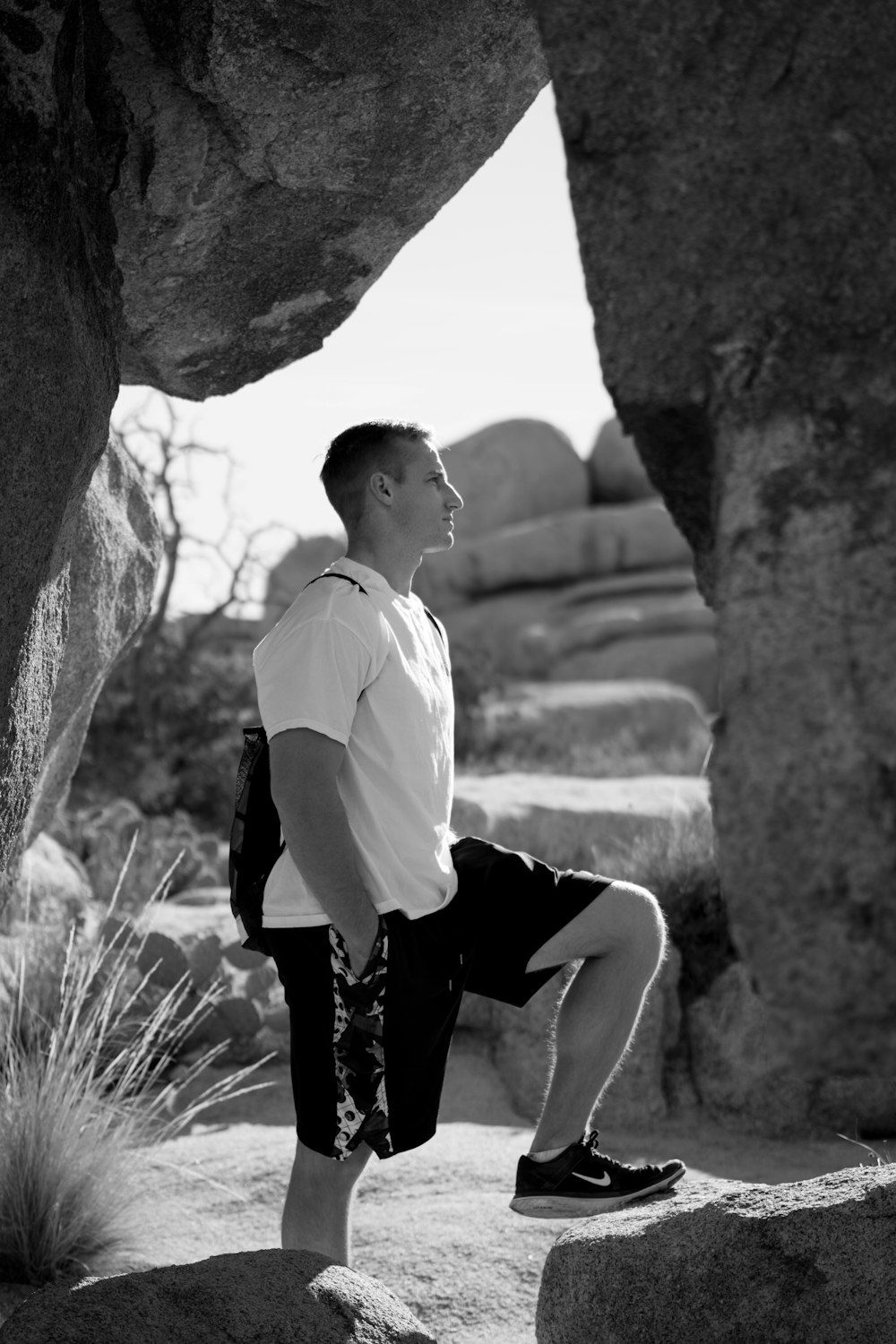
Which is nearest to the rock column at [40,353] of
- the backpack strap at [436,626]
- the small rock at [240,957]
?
the backpack strap at [436,626]

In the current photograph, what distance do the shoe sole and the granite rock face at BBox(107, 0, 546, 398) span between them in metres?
1.98

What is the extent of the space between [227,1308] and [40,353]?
1605mm

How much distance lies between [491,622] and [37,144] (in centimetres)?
2116

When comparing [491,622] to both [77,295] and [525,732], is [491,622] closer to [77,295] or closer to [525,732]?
[525,732]

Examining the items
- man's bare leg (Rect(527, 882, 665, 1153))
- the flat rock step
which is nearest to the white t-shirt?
man's bare leg (Rect(527, 882, 665, 1153))

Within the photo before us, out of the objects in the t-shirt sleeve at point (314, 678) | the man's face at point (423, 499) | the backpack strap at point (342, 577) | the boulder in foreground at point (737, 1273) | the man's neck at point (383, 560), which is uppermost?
the man's face at point (423, 499)

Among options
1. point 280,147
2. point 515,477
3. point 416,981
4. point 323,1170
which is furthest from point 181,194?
point 515,477

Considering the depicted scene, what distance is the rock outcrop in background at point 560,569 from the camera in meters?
21.7

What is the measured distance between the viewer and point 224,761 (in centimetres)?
1125

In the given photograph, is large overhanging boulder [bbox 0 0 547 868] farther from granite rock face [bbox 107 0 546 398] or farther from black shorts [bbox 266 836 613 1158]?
black shorts [bbox 266 836 613 1158]

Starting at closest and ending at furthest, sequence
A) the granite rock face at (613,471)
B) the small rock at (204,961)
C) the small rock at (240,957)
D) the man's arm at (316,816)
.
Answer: the man's arm at (316,816) → the small rock at (204,961) → the small rock at (240,957) → the granite rock face at (613,471)

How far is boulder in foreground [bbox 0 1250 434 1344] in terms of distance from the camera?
2.47 metres

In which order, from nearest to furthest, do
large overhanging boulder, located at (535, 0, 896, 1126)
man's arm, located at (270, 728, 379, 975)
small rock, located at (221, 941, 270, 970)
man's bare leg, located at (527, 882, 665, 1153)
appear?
large overhanging boulder, located at (535, 0, 896, 1126)
man's arm, located at (270, 728, 379, 975)
man's bare leg, located at (527, 882, 665, 1153)
small rock, located at (221, 941, 270, 970)

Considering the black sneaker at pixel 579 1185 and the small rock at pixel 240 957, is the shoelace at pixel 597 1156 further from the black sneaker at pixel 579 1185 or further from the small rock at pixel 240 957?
the small rock at pixel 240 957
